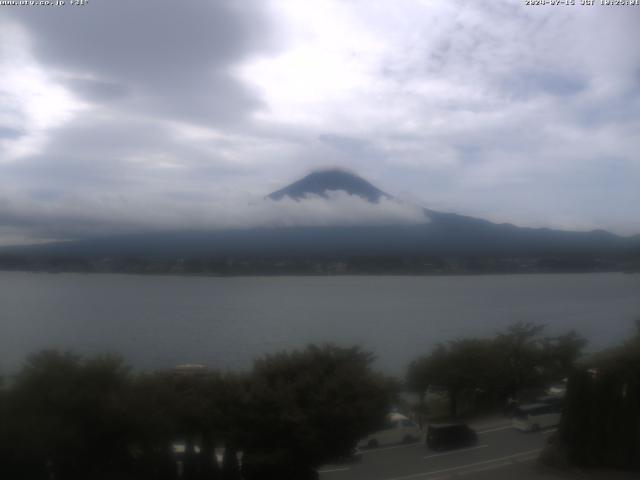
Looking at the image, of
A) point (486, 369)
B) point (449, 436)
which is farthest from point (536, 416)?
point (449, 436)

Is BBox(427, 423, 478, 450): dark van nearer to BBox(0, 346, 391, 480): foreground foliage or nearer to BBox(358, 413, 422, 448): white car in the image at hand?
BBox(358, 413, 422, 448): white car

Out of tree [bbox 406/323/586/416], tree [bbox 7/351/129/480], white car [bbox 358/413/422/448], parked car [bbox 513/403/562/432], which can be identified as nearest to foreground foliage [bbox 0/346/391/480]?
tree [bbox 7/351/129/480]

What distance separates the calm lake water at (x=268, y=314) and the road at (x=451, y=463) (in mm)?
3278

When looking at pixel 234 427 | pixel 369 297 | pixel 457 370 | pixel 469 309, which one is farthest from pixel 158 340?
pixel 369 297

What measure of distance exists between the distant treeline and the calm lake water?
1.61 m

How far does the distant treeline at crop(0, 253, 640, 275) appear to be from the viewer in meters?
23.8

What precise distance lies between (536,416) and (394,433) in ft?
11.5

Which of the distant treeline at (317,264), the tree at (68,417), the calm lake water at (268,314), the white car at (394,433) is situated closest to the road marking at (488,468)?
the white car at (394,433)

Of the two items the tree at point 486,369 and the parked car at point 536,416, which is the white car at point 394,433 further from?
the tree at point 486,369

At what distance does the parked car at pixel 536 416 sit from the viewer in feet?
43.1

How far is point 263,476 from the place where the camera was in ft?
34.4

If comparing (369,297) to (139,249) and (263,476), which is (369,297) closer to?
(139,249)

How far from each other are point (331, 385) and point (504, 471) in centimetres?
316

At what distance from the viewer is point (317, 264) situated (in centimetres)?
3578
